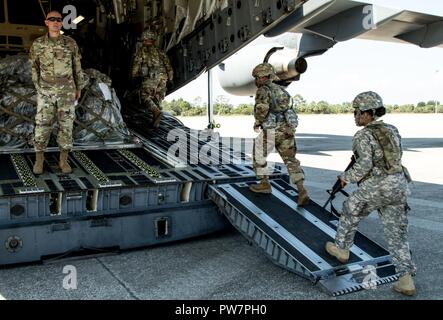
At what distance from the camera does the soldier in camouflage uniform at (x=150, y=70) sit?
296 inches

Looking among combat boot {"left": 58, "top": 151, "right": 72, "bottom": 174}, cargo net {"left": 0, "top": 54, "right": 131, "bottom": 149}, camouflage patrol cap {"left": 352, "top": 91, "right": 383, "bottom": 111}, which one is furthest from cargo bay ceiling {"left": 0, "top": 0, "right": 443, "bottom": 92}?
combat boot {"left": 58, "top": 151, "right": 72, "bottom": 174}

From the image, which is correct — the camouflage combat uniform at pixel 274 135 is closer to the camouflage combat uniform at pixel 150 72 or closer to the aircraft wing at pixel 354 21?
the camouflage combat uniform at pixel 150 72

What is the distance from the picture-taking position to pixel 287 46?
13.4 metres

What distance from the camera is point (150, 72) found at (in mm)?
7562

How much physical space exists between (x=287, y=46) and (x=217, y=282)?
1045cm

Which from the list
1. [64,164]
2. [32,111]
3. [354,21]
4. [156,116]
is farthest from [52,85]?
[354,21]

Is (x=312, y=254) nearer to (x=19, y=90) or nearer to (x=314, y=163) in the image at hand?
(x=19, y=90)

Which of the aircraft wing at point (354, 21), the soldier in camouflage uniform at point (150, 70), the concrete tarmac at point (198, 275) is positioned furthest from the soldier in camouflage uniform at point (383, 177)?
the aircraft wing at point (354, 21)

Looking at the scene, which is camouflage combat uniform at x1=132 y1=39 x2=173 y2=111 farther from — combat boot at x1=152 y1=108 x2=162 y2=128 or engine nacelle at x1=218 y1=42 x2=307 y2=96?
engine nacelle at x1=218 y1=42 x2=307 y2=96

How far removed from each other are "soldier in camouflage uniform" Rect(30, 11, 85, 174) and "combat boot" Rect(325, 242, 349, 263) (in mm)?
2716

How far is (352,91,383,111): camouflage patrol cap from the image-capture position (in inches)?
146

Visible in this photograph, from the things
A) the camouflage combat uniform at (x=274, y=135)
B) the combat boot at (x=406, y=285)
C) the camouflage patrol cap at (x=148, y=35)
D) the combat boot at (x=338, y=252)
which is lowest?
the combat boot at (x=406, y=285)

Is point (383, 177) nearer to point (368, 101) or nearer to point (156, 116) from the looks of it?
point (368, 101)

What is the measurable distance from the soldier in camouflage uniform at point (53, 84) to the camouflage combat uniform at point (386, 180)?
291cm
